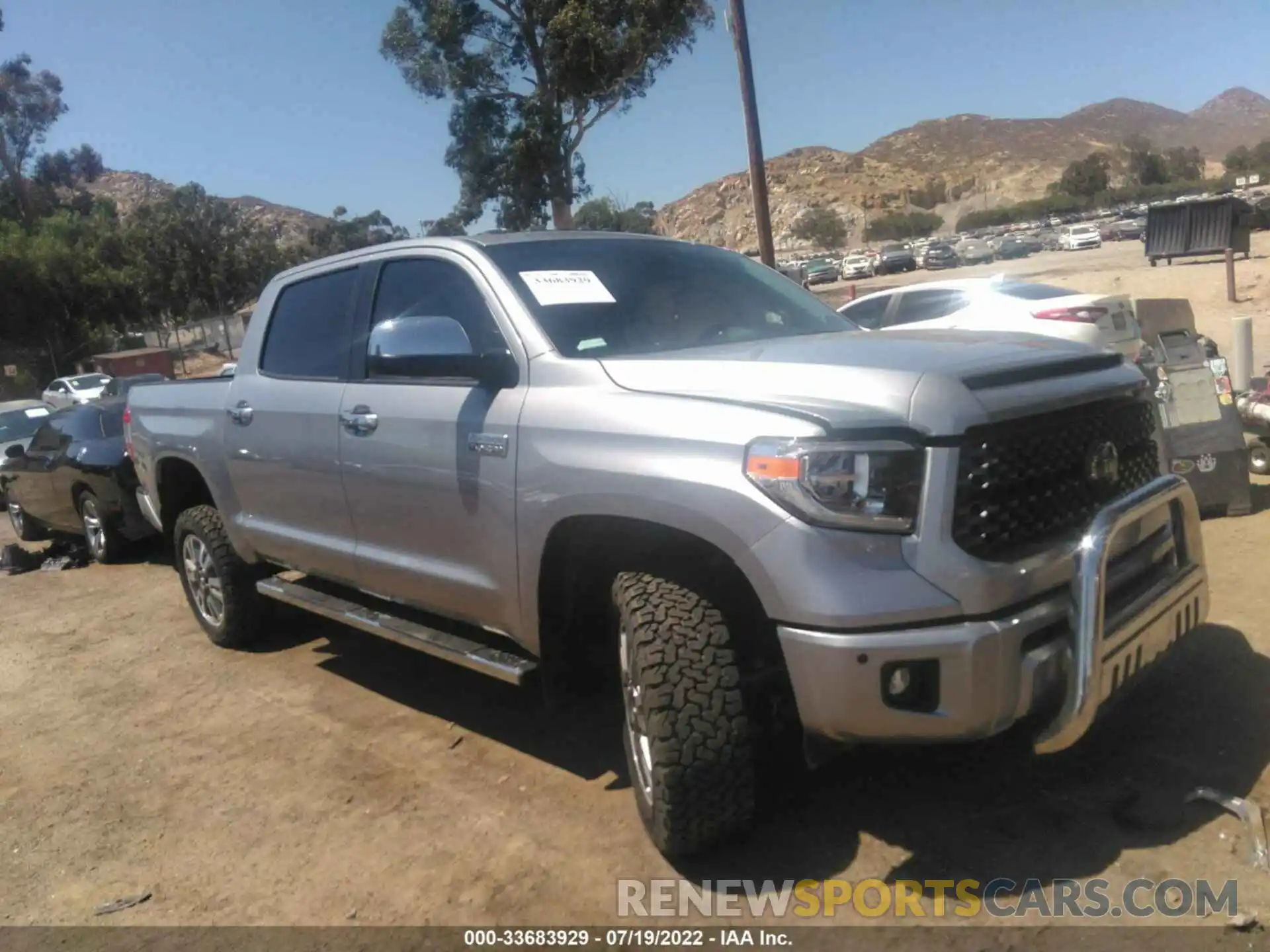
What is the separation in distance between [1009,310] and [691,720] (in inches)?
321

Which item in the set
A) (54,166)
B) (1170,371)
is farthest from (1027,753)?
(54,166)

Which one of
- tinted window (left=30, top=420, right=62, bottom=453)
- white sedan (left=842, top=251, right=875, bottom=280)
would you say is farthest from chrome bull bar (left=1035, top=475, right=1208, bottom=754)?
white sedan (left=842, top=251, right=875, bottom=280)

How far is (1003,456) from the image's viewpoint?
9.29 feet

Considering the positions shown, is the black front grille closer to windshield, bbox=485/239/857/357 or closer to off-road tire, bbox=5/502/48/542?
windshield, bbox=485/239/857/357

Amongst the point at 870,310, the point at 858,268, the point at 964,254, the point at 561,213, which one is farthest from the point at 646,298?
the point at 964,254

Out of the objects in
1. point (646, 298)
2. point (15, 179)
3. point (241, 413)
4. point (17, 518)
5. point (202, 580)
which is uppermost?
point (15, 179)

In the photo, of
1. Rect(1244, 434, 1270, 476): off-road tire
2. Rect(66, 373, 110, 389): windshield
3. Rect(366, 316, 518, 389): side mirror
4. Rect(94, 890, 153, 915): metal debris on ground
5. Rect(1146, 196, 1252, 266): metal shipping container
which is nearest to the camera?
Rect(94, 890, 153, 915): metal debris on ground

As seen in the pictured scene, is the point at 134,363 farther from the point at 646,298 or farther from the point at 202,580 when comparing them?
the point at 646,298

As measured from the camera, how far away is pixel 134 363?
3644 cm

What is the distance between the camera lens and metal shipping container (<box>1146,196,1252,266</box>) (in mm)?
32625

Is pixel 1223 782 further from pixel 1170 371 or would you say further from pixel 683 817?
pixel 1170 371

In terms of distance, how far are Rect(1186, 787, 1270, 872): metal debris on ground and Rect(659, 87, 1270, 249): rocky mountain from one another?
122m

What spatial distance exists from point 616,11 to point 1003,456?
18831 millimetres

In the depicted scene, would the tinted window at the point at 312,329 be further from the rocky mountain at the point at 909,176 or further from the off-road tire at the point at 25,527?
the rocky mountain at the point at 909,176
